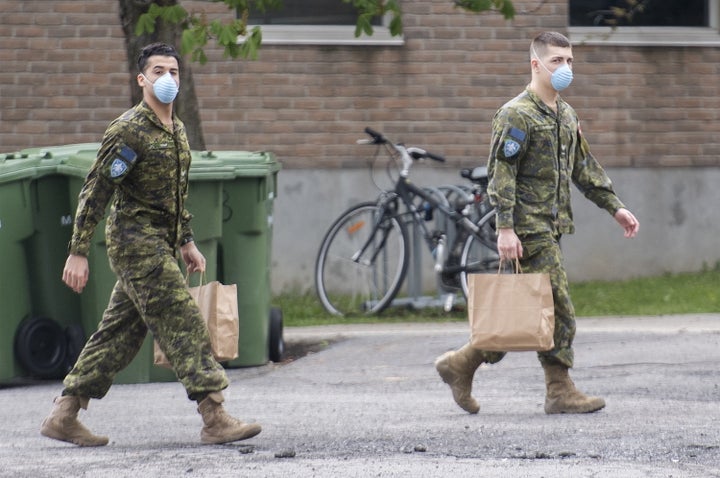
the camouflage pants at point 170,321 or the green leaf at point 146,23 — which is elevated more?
the green leaf at point 146,23

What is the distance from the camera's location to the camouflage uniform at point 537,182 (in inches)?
252

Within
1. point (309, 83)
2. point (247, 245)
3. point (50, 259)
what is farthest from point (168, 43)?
point (309, 83)

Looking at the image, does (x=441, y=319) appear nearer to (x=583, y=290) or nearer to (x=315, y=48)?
(x=583, y=290)

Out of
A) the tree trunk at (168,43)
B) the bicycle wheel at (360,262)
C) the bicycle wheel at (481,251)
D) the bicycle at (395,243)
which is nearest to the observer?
the tree trunk at (168,43)

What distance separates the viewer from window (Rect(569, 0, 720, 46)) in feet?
42.3

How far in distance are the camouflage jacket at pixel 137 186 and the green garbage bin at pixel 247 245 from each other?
2.44 metres

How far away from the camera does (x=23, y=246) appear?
27.6 ft

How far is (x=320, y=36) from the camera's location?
1273 cm

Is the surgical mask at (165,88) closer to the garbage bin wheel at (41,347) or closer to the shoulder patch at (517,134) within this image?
the shoulder patch at (517,134)

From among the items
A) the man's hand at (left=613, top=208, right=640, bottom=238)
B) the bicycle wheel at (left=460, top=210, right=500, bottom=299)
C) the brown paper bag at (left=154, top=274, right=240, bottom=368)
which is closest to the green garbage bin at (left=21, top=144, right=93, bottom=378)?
the brown paper bag at (left=154, top=274, right=240, bottom=368)

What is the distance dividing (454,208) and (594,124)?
2.53 m

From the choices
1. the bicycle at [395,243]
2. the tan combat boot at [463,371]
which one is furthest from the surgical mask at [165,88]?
the bicycle at [395,243]

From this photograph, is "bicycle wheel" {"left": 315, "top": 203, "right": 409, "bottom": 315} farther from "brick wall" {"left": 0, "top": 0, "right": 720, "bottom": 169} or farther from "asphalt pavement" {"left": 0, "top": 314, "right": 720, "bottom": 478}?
"brick wall" {"left": 0, "top": 0, "right": 720, "bottom": 169}

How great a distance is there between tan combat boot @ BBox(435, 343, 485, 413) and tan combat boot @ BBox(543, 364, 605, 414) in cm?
34
